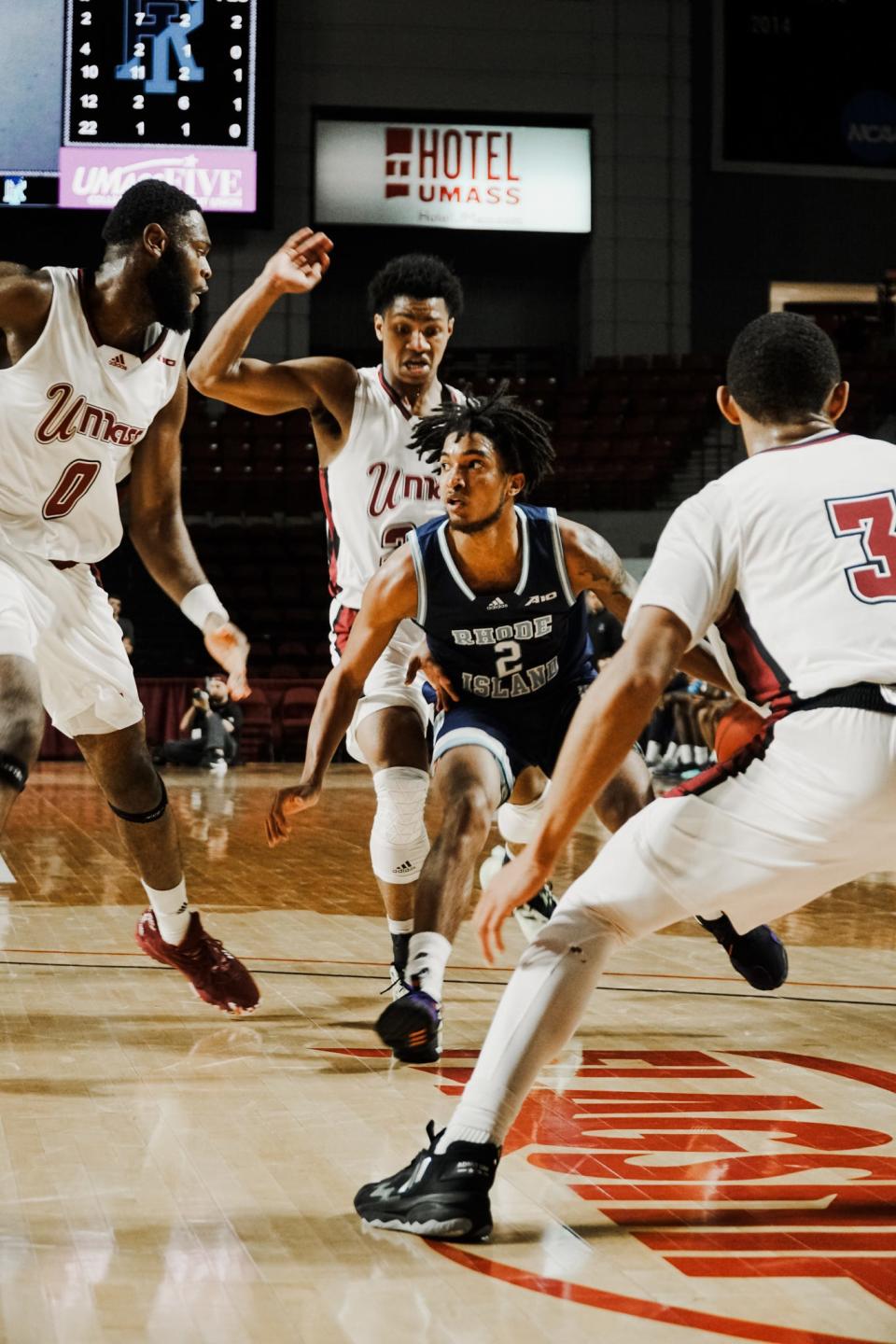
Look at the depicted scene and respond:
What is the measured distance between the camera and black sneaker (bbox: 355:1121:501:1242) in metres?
2.37

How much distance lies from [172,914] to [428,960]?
3.04 feet

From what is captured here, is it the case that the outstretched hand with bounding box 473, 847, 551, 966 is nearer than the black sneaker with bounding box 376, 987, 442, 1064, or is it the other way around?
the outstretched hand with bounding box 473, 847, 551, 966

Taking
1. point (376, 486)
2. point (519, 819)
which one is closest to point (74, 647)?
point (376, 486)

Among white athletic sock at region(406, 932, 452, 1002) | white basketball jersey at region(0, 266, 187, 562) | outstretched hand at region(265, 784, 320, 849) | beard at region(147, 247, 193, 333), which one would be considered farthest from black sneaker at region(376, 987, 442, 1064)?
beard at region(147, 247, 193, 333)

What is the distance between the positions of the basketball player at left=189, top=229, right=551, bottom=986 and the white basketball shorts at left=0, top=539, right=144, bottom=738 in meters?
0.74

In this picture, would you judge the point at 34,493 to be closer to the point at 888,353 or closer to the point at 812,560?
the point at 812,560

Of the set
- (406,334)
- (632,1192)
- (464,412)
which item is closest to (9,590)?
(464,412)

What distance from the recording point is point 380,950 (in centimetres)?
535

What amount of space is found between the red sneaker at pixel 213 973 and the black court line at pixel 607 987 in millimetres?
450

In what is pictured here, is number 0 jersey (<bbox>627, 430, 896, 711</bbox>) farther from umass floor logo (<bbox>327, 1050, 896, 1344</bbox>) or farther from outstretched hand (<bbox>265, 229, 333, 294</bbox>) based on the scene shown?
outstretched hand (<bbox>265, 229, 333, 294</bbox>)

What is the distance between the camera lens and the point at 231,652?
396 cm

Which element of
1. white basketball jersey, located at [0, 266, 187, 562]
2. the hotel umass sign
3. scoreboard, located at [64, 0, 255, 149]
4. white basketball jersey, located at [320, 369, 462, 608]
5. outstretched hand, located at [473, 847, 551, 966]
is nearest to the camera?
outstretched hand, located at [473, 847, 551, 966]

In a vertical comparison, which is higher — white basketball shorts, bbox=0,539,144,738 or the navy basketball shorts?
white basketball shorts, bbox=0,539,144,738

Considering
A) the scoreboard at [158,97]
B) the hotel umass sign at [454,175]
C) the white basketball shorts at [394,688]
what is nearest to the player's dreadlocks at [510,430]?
the white basketball shorts at [394,688]
